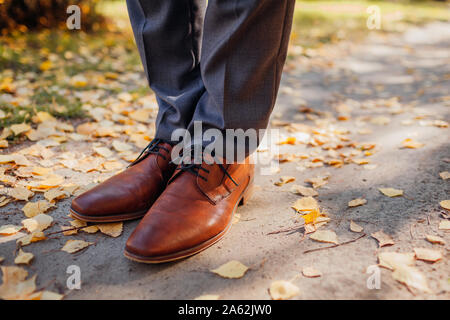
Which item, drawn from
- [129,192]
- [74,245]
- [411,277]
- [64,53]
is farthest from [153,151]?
[64,53]

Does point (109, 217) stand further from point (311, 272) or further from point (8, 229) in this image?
point (311, 272)

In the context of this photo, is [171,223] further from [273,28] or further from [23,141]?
[23,141]

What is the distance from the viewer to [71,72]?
8.67ft

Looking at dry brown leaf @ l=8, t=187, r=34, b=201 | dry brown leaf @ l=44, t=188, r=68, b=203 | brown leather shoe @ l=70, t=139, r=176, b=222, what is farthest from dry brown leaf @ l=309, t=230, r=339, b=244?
dry brown leaf @ l=8, t=187, r=34, b=201

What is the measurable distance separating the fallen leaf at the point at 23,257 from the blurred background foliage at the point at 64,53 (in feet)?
3.45

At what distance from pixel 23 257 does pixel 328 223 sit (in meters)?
0.94

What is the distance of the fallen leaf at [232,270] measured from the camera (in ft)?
3.07

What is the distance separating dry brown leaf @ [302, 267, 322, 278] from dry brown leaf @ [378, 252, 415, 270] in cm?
18

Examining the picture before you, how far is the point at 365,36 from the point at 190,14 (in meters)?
4.54

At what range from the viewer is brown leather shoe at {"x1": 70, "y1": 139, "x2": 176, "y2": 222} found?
110 centimetres

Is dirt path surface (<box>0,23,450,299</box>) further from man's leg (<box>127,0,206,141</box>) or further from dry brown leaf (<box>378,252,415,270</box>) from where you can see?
man's leg (<box>127,0,206,141</box>)

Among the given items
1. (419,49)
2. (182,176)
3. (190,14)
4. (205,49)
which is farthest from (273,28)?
(419,49)

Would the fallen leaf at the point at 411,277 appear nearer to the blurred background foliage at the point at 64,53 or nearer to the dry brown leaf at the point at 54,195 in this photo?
the dry brown leaf at the point at 54,195

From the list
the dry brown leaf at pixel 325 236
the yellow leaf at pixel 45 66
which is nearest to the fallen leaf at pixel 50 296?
the dry brown leaf at pixel 325 236
